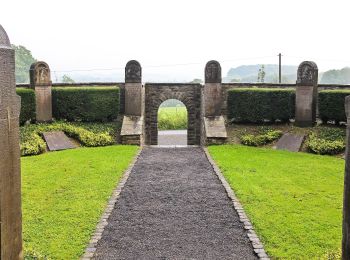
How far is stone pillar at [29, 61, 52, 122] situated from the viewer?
19.5 meters

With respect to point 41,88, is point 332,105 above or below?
below

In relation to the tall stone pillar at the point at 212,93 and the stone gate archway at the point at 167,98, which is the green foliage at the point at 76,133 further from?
the tall stone pillar at the point at 212,93

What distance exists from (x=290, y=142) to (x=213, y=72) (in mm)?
5198

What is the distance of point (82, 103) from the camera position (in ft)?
66.1

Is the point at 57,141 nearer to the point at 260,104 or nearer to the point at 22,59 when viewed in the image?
the point at 260,104

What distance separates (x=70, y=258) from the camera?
6.57 meters

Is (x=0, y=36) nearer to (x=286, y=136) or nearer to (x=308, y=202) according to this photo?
(x=308, y=202)

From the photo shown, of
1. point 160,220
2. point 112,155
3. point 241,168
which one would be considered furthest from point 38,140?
point 160,220

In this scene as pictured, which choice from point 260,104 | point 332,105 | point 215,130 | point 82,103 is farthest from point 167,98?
point 332,105

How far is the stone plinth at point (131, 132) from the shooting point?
18516mm

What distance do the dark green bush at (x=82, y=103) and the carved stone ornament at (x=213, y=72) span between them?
184 inches

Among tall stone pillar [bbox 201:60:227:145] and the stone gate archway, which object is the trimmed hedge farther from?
the stone gate archway

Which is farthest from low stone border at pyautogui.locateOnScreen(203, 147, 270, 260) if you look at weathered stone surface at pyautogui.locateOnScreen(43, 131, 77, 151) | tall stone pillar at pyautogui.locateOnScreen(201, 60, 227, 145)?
tall stone pillar at pyautogui.locateOnScreen(201, 60, 227, 145)

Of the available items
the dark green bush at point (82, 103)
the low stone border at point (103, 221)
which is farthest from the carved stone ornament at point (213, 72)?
the low stone border at point (103, 221)
